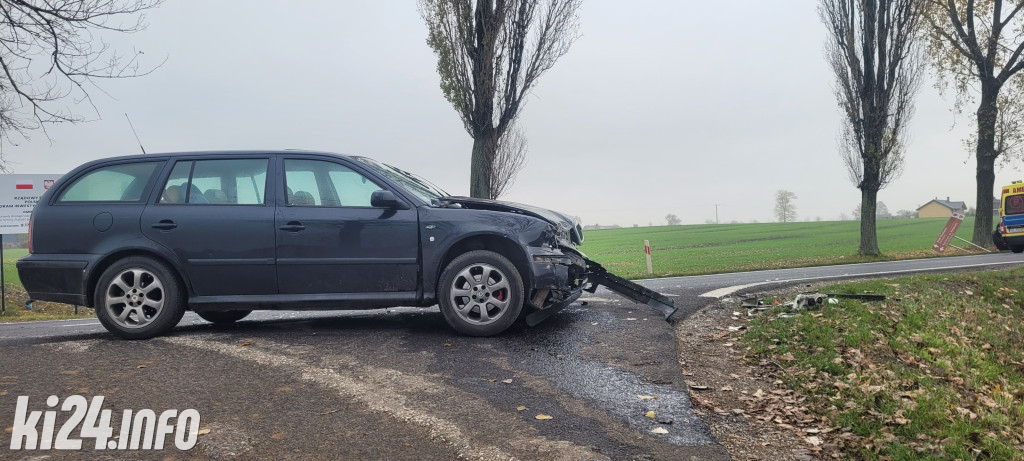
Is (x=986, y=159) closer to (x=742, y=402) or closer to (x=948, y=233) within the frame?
(x=948, y=233)

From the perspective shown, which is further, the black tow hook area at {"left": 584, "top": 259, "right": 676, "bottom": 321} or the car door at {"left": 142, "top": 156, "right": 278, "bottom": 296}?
the black tow hook area at {"left": 584, "top": 259, "right": 676, "bottom": 321}

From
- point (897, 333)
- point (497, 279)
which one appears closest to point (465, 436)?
point (497, 279)

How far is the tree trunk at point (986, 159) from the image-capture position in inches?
1000

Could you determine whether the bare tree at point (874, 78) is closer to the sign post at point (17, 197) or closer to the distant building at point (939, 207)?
the sign post at point (17, 197)

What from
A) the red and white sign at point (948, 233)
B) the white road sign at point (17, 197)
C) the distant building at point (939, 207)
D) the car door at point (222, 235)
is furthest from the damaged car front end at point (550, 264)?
the distant building at point (939, 207)

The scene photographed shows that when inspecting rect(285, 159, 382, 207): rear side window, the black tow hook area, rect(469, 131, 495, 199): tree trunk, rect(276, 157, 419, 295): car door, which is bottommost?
the black tow hook area

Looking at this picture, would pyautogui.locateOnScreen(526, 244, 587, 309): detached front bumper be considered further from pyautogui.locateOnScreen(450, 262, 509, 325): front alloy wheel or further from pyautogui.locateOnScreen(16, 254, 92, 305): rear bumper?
pyautogui.locateOnScreen(16, 254, 92, 305): rear bumper

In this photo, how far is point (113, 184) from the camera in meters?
6.47

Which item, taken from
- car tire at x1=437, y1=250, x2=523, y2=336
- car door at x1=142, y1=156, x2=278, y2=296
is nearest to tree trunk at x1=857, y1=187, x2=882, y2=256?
car tire at x1=437, y1=250, x2=523, y2=336

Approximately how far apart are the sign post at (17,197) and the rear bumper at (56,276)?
14.3 meters

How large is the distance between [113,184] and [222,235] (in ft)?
4.50

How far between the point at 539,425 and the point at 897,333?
4979 mm

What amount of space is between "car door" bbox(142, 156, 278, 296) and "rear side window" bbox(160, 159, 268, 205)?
0.4 inches

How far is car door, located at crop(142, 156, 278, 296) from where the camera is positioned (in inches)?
243
